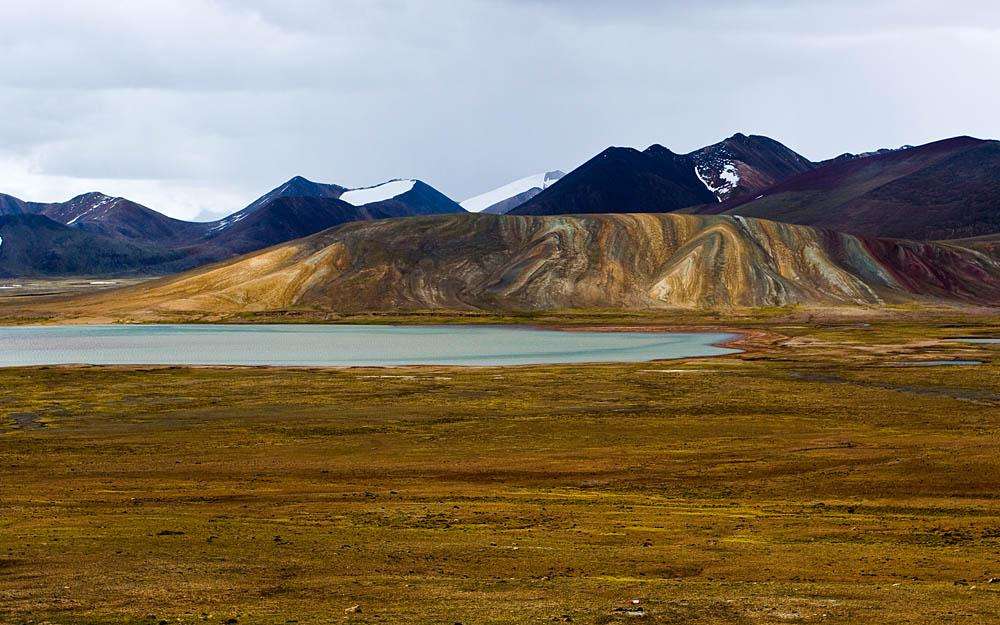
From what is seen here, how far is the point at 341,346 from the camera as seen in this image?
402 ft

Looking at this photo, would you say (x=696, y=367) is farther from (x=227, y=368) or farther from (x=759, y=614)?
(x=759, y=614)

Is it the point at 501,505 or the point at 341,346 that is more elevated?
the point at 341,346

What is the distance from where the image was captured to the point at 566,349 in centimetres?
11700

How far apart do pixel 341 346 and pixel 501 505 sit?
91797 mm

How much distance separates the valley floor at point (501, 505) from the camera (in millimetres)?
21422

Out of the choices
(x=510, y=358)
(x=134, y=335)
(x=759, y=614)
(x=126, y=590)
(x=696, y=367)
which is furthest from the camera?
(x=134, y=335)

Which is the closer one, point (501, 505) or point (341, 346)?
point (501, 505)

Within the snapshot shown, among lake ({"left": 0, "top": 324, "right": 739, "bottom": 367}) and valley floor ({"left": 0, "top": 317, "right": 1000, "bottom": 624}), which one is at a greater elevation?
lake ({"left": 0, "top": 324, "right": 739, "bottom": 367})

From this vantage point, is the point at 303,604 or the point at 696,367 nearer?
the point at 303,604

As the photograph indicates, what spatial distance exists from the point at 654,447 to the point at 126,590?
94.4 ft

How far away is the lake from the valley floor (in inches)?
1196

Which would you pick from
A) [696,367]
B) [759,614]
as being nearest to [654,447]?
[759,614]

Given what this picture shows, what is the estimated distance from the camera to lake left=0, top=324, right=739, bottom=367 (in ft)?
335

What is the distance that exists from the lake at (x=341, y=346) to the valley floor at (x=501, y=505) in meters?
30.4
